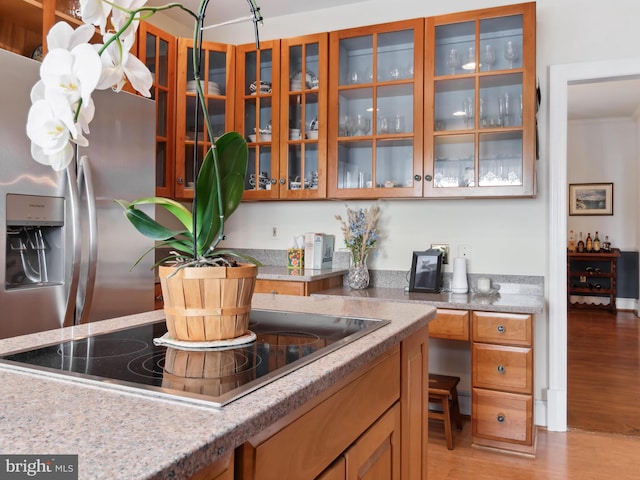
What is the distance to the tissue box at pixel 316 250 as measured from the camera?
334 centimetres

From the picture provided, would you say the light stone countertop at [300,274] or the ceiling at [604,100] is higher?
the ceiling at [604,100]

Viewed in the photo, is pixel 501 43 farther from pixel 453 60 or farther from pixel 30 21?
pixel 30 21

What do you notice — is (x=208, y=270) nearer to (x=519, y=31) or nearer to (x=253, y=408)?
(x=253, y=408)

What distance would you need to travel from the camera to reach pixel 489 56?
2.84 m

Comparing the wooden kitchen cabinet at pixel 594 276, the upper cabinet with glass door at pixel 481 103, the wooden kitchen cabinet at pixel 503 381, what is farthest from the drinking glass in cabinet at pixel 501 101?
the wooden kitchen cabinet at pixel 594 276

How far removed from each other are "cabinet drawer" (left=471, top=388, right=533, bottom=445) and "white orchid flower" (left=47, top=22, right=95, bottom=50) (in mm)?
2436

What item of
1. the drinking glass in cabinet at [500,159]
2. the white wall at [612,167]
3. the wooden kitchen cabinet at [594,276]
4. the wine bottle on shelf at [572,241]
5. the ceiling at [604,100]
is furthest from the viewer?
the wine bottle on shelf at [572,241]

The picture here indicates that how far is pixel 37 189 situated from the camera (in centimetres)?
210

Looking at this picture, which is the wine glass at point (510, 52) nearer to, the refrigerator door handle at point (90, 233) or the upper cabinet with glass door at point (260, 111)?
the upper cabinet with glass door at point (260, 111)

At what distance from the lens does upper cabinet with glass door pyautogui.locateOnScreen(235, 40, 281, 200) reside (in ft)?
10.9

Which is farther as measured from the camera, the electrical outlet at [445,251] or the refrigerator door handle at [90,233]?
the electrical outlet at [445,251]

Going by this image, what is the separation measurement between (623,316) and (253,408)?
7.39 m

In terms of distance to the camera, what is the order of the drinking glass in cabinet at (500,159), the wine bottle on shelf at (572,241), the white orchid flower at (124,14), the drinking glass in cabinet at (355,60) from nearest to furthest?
the white orchid flower at (124,14) < the drinking glass in cabinet at (500,159) < the drinking glass in cabinet at (355,60) < the wine bottle on shelf at (572,241)

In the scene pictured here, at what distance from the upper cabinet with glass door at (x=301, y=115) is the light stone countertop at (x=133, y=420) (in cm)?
240
